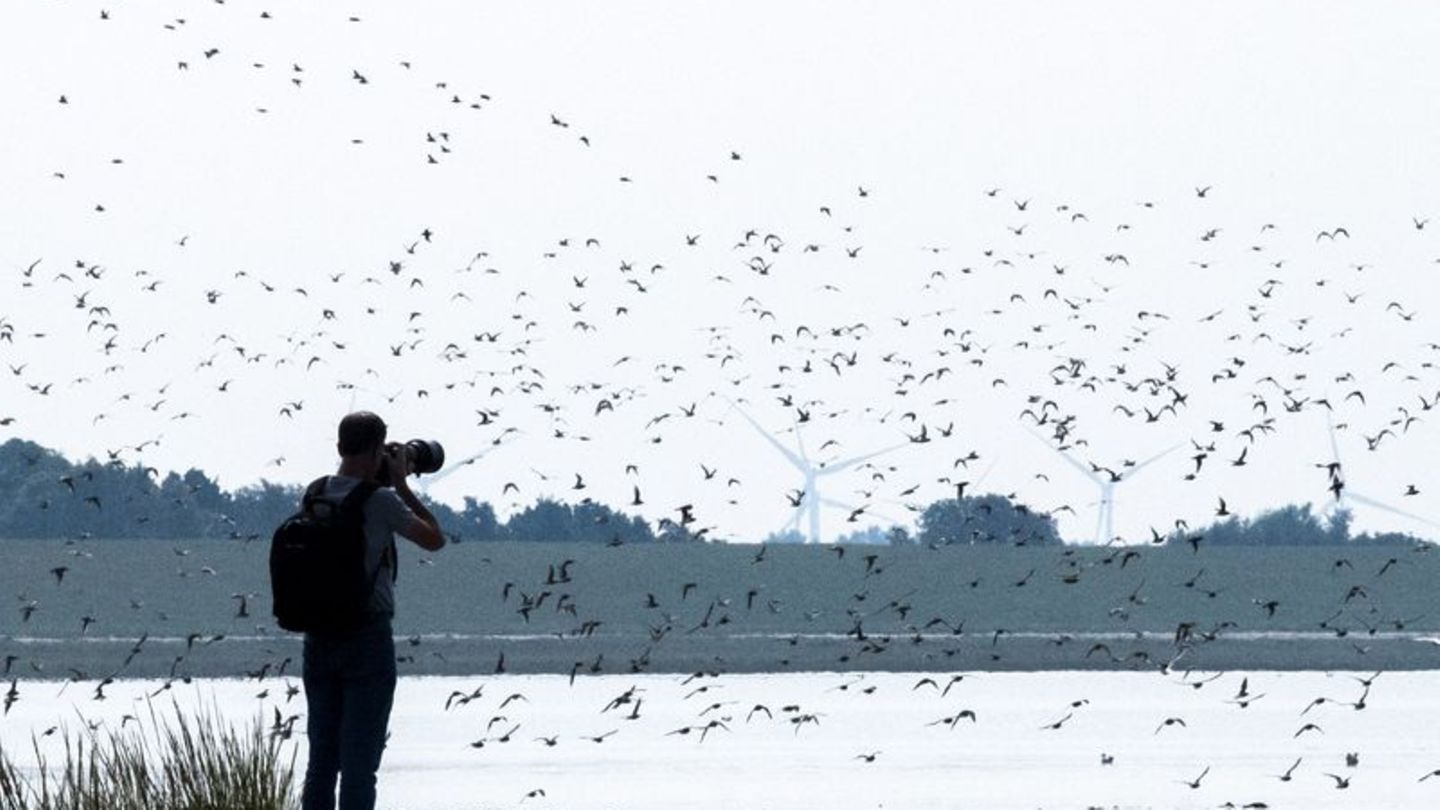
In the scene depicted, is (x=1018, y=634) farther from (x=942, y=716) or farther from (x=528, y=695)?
(x=942, y=716)

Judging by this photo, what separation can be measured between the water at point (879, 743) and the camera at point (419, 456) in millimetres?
9622

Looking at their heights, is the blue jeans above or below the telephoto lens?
below

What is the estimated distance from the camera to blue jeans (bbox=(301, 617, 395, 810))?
60.5ft

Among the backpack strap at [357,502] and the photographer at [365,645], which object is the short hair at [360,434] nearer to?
the photographer at [365,645]

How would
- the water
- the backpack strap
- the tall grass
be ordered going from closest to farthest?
the backpack strap < the tall grass < the water

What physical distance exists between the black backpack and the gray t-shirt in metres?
0.04

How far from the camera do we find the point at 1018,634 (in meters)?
111

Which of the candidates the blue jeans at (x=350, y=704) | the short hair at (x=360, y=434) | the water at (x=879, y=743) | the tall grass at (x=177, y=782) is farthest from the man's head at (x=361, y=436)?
the water at (x=879, y=743)

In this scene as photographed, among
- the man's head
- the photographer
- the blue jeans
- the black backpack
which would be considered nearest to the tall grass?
the blue jeans

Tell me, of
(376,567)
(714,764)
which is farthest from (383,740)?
(714,764)

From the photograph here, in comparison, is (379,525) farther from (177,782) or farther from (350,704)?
(177,782)

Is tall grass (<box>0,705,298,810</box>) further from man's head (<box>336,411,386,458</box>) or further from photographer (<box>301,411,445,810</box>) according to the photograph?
man's head (<box>336,411,386,458</box>)

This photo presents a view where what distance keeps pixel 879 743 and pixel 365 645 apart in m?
21.4

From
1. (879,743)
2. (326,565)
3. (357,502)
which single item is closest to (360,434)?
(357,502)
